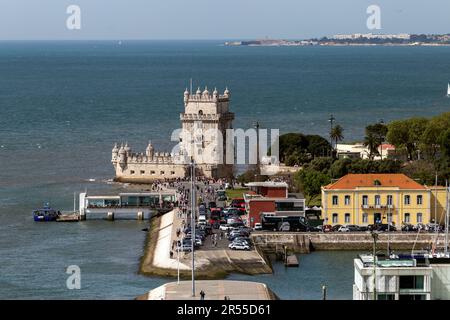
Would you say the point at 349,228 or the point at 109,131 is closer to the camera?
the point at 349,228

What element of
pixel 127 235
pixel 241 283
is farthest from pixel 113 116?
pixel 241 283

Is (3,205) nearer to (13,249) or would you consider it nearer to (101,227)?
(101,227)

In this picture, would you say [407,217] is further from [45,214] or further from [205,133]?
[205,133]

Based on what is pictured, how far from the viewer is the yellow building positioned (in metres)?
50.5

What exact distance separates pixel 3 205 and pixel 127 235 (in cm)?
950

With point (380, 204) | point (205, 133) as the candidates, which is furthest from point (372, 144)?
point (380, 204)

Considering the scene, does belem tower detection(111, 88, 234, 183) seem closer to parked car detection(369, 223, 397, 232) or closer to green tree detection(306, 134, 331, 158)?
green tree detection(306, 134, 331, 158)

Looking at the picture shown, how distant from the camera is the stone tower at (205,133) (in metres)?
68.5

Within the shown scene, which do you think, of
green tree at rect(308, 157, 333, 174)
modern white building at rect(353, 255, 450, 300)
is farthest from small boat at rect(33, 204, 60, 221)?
modern white building at rect(353, 255, 450, 300)

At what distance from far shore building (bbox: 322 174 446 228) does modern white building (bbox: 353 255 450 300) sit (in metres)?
22.9

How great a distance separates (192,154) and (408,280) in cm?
4151

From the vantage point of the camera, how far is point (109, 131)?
98.6 metres

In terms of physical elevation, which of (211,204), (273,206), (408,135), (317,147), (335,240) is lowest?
(335,240)

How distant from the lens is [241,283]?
36406 mm
